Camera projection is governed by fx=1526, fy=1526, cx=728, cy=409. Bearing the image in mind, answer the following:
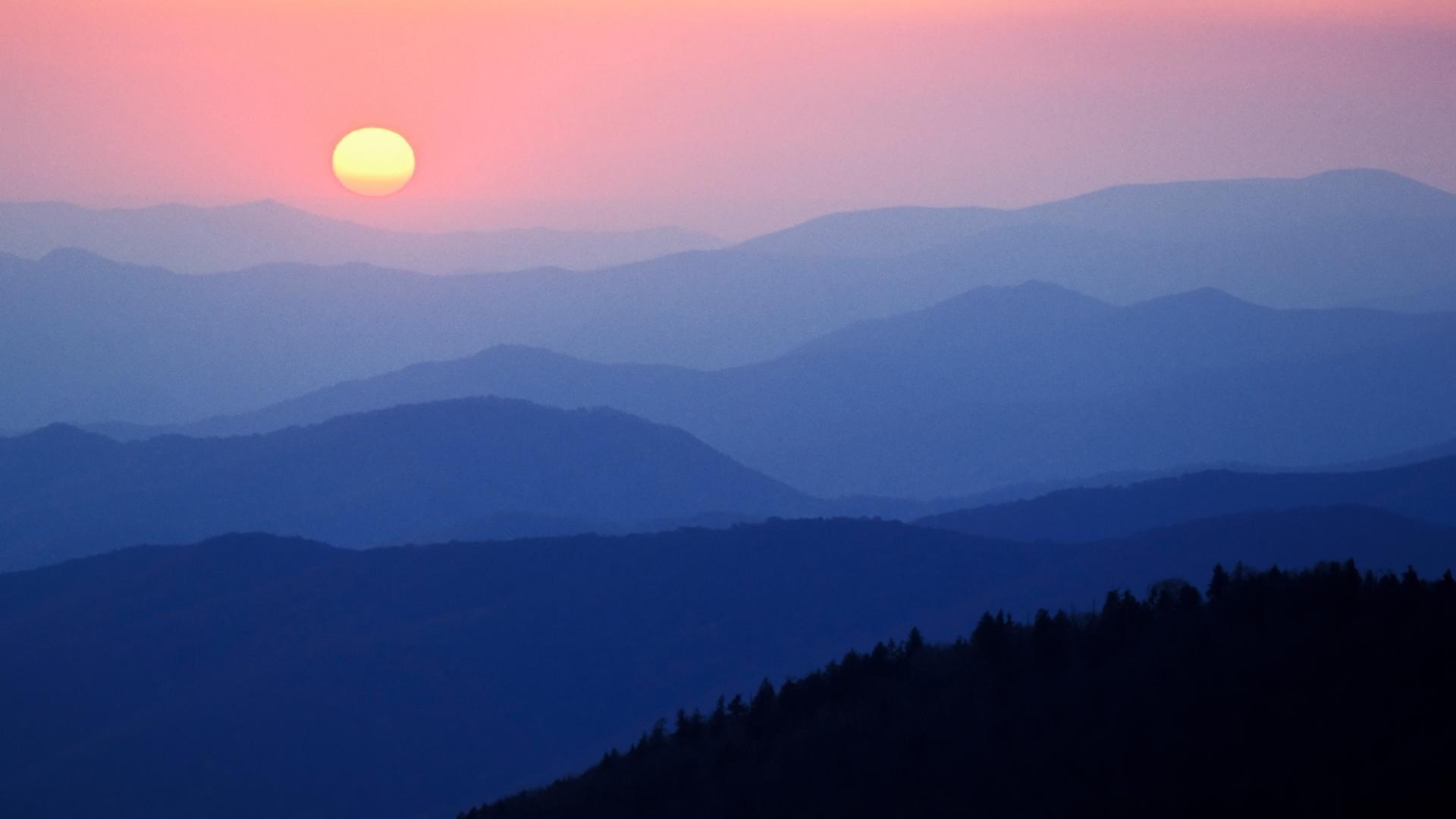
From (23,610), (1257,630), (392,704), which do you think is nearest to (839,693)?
(1257,630)

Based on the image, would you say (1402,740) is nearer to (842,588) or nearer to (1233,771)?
(1233,771)

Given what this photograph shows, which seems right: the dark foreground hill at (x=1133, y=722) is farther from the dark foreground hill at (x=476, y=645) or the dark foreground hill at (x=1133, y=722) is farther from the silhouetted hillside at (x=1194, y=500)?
the silhouetted hillside at (x=1194, y=500)

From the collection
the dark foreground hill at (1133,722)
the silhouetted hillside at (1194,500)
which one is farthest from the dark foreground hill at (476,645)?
the dark foreground hill at (1133,722)

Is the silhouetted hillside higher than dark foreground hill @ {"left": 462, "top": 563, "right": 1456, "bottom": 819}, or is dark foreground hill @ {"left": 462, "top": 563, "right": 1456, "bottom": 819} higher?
the silhouetted hillside

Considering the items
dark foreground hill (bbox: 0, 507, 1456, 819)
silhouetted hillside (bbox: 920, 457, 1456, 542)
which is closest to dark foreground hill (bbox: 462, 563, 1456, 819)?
dark foreground hill (bbox: 0, 507, 1456, 819)

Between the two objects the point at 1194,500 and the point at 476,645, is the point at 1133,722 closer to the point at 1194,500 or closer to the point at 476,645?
the point at 476,645

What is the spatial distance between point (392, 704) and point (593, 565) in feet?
63.3

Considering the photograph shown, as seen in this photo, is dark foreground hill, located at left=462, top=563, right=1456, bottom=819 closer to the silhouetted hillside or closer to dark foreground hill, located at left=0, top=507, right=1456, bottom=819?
dark foreground hill, located at left=0, top=507, right=1456, bottom=819

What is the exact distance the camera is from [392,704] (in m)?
92.1

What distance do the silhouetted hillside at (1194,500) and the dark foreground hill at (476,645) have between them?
28.4m

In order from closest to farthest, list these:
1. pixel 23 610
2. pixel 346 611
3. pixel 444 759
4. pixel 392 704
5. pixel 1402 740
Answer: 1. pixel 1402 740
2. pixel 444 759
3. pixel 392 704
4. pixel 346 611
5. pixel 23 610

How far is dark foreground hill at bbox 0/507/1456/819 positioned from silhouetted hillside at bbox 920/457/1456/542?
28391mm

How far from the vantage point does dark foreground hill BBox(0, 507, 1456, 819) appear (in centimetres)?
8619

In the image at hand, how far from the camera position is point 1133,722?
2581 cm
